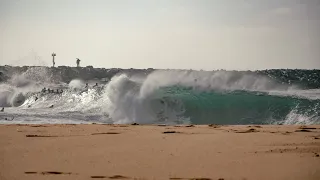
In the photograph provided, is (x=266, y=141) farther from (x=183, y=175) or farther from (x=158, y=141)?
(x=183, y=175)

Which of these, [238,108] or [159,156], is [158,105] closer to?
[238,108]

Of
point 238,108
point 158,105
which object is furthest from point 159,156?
point 238,108

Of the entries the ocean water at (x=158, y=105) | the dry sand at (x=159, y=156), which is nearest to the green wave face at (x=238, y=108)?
the ocean water at (x=158, y=105)

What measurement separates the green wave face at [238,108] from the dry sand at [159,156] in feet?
25.6

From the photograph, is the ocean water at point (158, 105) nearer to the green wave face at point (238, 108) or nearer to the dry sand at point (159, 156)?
the green wave face at point (238, 108)

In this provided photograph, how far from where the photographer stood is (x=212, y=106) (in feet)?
52.5

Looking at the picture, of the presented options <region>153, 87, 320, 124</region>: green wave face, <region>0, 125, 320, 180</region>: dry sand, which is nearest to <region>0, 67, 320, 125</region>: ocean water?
<region>153, 87, 320, 124</region>: green wave face

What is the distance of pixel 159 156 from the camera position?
13.7 ft

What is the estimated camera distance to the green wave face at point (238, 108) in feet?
44.5

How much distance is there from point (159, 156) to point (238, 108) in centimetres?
1200

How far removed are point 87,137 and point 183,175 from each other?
268 cm

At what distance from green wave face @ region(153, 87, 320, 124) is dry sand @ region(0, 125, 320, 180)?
781 cm

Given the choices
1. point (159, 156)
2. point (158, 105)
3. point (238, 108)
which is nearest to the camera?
point (159, 156)

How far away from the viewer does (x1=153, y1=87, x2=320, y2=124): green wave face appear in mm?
13555
